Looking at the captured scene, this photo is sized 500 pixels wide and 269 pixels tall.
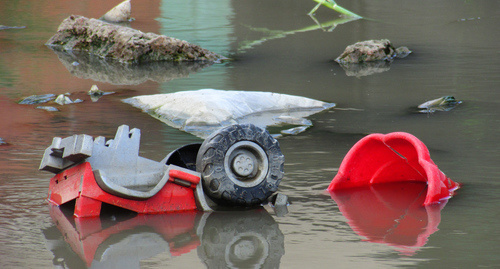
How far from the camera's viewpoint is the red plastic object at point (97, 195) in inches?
176

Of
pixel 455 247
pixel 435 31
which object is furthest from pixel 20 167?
pixel 435 31

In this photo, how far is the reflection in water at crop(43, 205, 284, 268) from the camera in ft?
12.8

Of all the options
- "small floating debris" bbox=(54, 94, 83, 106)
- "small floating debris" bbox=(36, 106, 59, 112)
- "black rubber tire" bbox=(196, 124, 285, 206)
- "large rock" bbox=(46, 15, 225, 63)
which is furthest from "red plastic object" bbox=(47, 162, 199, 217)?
"large rock" bbox=(46, 15, 225, 63)

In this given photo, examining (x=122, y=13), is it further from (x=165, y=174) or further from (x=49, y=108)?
(x=165, y=174)

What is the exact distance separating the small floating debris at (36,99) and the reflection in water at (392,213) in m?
4.86

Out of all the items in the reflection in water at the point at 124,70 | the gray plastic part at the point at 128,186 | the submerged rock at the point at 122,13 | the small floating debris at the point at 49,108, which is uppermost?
the gray plastic part at the point at 128,186

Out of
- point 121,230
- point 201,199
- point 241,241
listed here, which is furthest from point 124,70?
point 241,241

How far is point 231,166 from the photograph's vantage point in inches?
187

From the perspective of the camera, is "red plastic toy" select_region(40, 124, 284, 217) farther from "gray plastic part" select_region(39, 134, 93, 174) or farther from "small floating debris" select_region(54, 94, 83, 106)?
"small floating debris" select_region(54, 94, 83, 106)

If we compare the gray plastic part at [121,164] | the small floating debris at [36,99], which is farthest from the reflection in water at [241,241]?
the small floating debris at [36,99]

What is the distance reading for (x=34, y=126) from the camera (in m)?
7.39

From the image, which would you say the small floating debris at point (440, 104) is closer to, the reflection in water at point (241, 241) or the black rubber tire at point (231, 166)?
the black rubber tire at point (231, 166)

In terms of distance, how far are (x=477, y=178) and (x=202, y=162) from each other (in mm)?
2214

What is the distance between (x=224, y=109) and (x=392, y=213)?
10.7 ft
